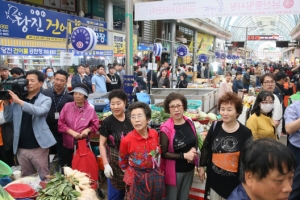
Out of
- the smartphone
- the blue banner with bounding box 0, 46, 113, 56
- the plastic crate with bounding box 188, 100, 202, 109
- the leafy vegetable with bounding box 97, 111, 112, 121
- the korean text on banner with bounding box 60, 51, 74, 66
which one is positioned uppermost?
the blue banner with bounding box 0, 46, 113, 56

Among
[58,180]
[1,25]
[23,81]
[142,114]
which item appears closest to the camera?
[58,180]

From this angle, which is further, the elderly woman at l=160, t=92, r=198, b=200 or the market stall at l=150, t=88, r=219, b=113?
the market stall at l=150, t=88, r=219, b=113

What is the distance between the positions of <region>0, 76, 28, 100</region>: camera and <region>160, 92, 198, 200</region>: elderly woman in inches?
66.8

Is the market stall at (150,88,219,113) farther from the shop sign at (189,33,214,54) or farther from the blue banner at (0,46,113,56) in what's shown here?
the shop sign at (189,33,214,54)

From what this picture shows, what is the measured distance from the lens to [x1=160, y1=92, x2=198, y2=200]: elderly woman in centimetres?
284

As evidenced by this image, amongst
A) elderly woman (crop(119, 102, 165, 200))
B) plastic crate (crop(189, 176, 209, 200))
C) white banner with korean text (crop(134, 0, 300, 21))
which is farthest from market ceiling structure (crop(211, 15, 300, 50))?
elderly woman (crop(119, 102, 165, 200))

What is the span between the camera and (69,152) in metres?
3.89

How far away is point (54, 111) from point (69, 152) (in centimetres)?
64

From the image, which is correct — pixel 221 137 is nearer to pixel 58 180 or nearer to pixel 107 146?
pixel 107 146

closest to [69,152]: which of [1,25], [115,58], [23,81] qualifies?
[23,81]

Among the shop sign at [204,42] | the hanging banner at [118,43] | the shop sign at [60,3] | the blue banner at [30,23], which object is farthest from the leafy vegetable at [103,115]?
the shop sign at [204,42]

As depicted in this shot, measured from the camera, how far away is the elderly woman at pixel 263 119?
134 inches

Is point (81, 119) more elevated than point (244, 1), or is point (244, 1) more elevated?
point (244, 1)

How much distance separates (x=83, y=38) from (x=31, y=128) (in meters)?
5.01
